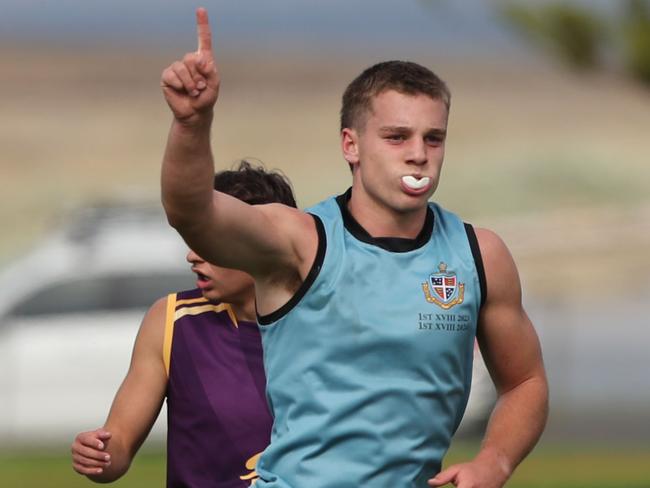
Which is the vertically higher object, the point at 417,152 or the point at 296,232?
the point at 417,152

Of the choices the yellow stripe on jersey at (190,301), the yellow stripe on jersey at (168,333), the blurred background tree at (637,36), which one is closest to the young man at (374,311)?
the yellow stripe on jersey at (168,333)

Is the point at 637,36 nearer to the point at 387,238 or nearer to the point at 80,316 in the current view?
the point at 80,316

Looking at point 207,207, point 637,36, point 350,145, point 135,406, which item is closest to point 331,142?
point 637,36

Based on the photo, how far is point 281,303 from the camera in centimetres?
470

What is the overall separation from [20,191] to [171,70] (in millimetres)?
37542

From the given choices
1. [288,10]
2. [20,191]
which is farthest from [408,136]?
[288,10]

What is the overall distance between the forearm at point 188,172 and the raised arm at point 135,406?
3.89ft

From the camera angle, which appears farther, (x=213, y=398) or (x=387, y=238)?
(x=213, y=398)

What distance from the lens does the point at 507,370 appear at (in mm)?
5043

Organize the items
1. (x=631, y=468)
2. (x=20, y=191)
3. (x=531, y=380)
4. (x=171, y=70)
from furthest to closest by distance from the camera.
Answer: (x=20, y=191), (x=631, y=468), (x=531, y=380), (x=171, y=70)

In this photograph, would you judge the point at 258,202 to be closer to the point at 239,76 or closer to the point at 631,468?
the point at 631,468

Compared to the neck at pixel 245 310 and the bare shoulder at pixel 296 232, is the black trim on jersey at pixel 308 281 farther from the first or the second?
the neck at pixel 245 310

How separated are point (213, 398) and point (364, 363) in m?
1.04

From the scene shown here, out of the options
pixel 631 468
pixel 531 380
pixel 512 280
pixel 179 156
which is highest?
pixel 179 156
